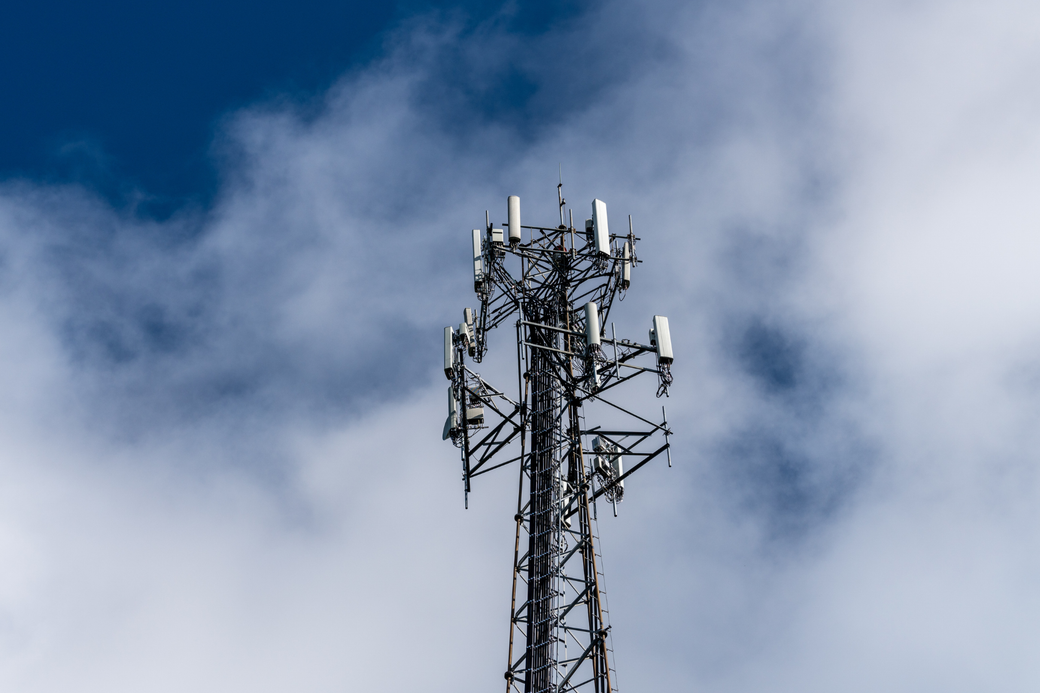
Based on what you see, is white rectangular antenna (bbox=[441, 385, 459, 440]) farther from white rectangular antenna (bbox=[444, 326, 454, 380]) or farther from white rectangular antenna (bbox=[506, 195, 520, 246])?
white rectangular antenna (bbox=[506, 195, 520, 246])

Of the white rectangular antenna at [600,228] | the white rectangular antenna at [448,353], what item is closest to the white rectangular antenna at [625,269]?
the white rectangular antenna at [600,228]

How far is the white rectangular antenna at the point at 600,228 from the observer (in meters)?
46.8

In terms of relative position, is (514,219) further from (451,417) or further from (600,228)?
(451,417)

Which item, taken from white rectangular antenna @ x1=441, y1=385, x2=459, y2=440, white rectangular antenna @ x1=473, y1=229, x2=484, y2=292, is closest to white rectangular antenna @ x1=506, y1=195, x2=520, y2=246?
white rectangular antenna @ x1=473, y1=229, x2=484, y2=292

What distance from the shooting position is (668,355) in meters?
44.8

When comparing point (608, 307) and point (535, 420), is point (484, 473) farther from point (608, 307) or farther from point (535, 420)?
point (608, 307)

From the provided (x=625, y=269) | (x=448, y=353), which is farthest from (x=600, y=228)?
(x=448, y=353)

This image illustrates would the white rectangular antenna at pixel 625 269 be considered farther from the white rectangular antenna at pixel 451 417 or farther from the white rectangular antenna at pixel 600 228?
the white rectangular antenna at pixel 451 417

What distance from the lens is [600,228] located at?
154 feet

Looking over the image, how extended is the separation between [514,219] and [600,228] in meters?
3.68

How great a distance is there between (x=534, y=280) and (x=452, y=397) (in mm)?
5925

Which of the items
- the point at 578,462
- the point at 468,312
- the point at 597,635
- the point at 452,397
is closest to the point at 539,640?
the point at 597,635

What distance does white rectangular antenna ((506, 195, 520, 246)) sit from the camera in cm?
4791

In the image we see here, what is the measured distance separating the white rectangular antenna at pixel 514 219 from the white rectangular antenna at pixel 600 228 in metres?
3.17
